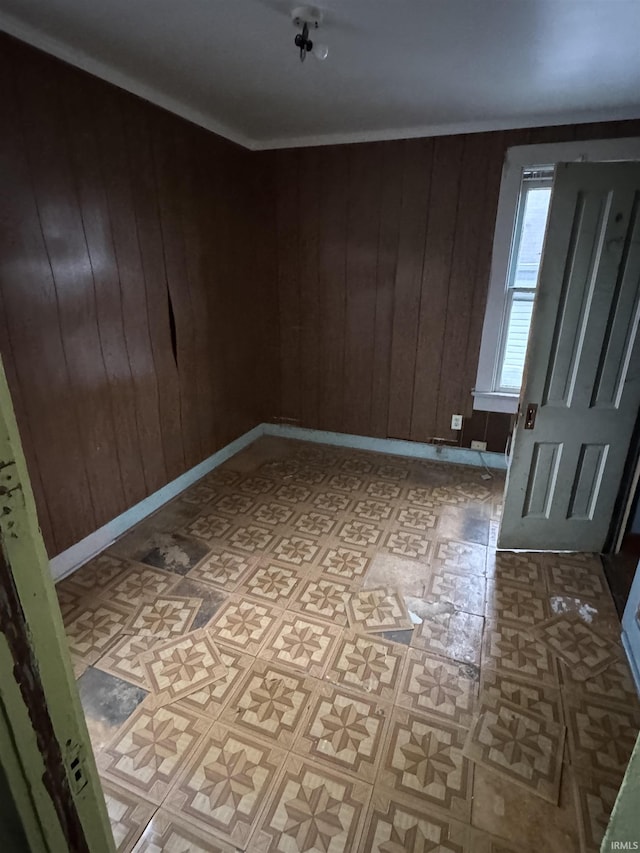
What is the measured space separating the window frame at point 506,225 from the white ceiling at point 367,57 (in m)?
0.15

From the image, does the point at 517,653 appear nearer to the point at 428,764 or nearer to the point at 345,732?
the point at 428,764

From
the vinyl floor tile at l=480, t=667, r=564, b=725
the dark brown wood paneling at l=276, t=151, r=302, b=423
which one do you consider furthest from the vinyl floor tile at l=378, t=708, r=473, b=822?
the dark brown wood paneling at l=276, t=151, r=302, b=423

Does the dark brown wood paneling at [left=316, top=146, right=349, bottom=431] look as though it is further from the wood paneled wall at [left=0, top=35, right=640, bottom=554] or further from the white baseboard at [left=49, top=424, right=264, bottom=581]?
the white baseboard at [left=49, top=424, right=264, bottom=581]

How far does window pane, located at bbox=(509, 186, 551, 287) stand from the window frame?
0.23 feet

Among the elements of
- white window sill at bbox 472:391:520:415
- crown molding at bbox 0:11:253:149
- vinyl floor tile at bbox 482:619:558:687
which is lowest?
vinyl floor tile at bbox 482:619:558:687

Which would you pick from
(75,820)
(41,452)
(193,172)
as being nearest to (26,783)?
(75,820)

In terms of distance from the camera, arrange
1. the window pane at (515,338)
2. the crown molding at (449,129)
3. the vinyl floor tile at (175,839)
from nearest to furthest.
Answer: the vinyl floor tile at (175,839)
the crown molding at (449,129)
the window pane at (515,338)

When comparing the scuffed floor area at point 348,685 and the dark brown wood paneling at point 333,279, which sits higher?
the dark brown wood paneling at point 333,279

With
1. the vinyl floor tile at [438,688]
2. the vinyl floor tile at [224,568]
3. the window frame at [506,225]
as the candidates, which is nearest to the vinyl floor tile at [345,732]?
the vinyl floor tile at [438,688]

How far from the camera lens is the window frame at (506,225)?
2.70 meters

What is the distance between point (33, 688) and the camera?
1.74 ft

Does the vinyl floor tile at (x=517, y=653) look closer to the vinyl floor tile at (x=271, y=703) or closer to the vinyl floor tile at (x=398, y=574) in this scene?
the vinyl floor tile at (x=398, y=574)

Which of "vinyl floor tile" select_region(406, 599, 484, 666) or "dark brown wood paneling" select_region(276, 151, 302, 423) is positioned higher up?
"dark brown wood paneling" select_region(276, 151, 302, 423)

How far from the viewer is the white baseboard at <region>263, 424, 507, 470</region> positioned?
3506 millimetres
